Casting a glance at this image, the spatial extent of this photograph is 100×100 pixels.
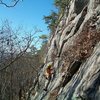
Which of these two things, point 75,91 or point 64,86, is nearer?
point 75,91

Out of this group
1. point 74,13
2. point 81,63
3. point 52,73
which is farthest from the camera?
point 74,13

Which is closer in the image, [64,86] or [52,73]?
[64,86]

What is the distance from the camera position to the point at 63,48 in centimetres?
1736

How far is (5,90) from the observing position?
33.6 meters

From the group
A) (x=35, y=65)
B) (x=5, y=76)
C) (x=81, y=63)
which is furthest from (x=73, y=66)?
(x=35, y=65)

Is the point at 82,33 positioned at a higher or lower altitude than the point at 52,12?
lower

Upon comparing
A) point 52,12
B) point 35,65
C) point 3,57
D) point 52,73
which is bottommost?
point 52,73

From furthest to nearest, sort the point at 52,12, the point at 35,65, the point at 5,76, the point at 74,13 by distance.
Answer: the point at 52,12 → the point at 35,65 → the point at 5,76 → the point at 74,13

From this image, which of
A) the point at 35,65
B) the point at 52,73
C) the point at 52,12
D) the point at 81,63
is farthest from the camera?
the point at 52,12

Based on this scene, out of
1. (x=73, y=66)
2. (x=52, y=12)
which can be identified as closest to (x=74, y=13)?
(x=73, y=66)

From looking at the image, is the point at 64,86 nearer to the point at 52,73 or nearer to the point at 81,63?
the point at 81,63

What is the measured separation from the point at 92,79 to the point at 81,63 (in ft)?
11.9

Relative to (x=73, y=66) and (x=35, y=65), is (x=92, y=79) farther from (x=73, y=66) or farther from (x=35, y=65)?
(x=35, y=65)

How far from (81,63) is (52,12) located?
1516 inches
